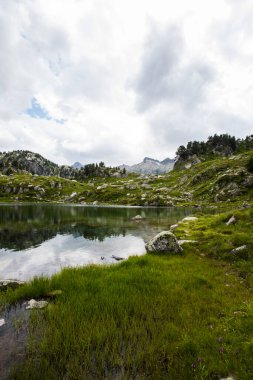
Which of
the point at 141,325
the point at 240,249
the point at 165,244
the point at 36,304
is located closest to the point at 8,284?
the point at 36,304

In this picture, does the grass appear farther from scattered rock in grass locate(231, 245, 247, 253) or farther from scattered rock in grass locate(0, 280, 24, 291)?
scattered rock in grass locate(231, 245, 247, 253)

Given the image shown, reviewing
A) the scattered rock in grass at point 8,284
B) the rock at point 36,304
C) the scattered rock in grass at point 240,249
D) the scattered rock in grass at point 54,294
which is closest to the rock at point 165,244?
the scattered rock in grass at point 240,249

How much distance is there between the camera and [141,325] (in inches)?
360

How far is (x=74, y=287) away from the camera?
13.2m

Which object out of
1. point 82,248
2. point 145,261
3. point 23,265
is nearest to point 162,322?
point 145,261

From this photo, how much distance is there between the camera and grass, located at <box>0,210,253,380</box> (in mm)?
6965

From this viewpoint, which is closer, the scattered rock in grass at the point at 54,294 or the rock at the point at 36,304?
the rock at the point at 36,304

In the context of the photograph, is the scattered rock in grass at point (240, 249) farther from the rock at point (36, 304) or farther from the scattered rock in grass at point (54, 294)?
the rock at point (36, 304)

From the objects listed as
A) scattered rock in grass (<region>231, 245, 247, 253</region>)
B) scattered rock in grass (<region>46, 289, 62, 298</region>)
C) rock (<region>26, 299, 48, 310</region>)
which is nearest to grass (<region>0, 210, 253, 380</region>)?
scattered rock in grass (<region>46, 289, 62, 298</region>)

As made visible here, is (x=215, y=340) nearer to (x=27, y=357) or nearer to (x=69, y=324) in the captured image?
(x=69, y=324)

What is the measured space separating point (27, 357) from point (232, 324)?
7.59 m

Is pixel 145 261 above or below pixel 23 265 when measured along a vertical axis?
above

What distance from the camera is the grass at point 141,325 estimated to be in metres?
6.96

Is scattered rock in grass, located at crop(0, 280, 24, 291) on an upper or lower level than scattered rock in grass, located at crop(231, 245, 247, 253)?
lower
